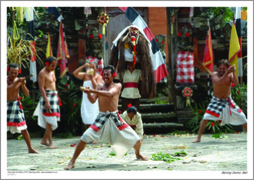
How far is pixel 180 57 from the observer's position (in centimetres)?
820

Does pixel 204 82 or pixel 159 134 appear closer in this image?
pixel 159 134

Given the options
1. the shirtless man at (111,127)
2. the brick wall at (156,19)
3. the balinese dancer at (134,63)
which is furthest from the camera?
the brick wall at (156,19)

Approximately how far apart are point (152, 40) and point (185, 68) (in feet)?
5.86

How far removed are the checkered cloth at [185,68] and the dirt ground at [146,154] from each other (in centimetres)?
186

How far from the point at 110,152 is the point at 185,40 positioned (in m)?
4.01

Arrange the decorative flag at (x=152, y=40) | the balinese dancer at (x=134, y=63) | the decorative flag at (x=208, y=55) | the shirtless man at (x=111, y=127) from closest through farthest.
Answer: the shirtless man at (x=111, y=127) < the balinese dancer at (x=134, y=63) < the decorative flag at (x=152, y=40) < the decorative flag at (x=208, y=55)

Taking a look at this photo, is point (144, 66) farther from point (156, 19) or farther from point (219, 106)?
point (156, 19)

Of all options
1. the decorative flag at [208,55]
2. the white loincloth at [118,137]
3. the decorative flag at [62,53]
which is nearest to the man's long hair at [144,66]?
the white loincloth at [118,137]

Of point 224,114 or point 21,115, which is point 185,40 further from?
point 21,115

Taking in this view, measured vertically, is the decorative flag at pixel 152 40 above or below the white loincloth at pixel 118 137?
above

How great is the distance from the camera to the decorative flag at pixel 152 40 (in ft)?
21.7

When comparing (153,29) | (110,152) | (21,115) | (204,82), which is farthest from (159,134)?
(153,29)

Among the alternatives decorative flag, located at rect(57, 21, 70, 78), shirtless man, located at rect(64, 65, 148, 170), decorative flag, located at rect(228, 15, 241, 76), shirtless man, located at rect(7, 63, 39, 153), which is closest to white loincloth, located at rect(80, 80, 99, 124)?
decorative flag, located at rect(57, 21, 70, 78)

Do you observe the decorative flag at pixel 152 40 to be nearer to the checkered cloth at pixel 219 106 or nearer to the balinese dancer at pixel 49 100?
the checkered cloth at pixel 219 106
